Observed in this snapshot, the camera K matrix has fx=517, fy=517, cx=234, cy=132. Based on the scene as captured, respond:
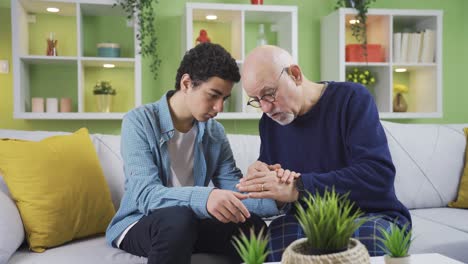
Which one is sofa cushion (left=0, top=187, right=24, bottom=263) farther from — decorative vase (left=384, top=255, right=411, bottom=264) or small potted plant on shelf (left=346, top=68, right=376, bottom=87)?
small potted plant on shelf (left=346, top=68, right=376, bottom=87)

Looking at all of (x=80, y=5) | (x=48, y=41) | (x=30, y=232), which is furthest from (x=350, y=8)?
(x=30, y=232)

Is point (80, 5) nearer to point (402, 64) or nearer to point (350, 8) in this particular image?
point (350, 8)

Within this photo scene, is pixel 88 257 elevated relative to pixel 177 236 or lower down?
lower down

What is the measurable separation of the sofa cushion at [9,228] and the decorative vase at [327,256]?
44.6 inches

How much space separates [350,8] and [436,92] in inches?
35.6

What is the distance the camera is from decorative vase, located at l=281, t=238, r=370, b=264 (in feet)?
2.86

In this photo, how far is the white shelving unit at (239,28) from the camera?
3.54 metres

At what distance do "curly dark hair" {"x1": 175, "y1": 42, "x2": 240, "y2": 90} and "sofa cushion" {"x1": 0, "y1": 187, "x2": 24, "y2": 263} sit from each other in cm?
79

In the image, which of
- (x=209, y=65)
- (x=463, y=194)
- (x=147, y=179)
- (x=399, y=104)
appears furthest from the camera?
(x=399, y=104)

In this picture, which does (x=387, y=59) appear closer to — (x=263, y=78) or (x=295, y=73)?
(x=295, y=73)

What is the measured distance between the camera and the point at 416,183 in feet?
8.62

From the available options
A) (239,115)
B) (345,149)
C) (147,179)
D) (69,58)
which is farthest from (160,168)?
(69,58)

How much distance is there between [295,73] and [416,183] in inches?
47.5

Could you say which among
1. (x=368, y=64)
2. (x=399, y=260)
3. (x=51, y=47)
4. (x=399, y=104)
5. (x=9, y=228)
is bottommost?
(x=9, y=228)
